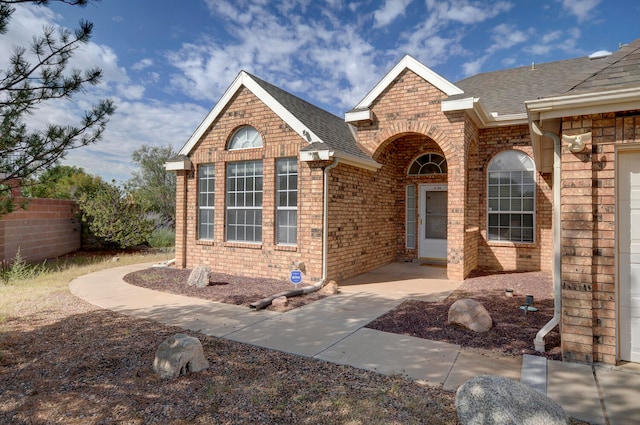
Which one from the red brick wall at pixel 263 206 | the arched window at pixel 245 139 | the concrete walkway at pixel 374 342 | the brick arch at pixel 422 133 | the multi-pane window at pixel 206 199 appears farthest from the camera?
the multi-pane window at pixel 206 199

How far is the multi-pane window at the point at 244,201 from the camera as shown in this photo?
9273 mm

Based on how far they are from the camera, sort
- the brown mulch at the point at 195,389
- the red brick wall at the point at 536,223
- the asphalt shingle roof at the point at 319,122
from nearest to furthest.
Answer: the brown mulch at the point at 195,389, the asphalt shingle roof at the point at 319,122, the red brick wall at the point at 536,223

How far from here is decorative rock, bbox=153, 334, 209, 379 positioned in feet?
12.1

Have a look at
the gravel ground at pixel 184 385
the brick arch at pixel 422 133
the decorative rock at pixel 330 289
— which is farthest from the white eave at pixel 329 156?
the gravel ground at pixel 184 385

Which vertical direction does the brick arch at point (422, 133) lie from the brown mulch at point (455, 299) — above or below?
above

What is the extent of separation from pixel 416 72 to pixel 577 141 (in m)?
6.20

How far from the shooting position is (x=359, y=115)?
9.93 meters

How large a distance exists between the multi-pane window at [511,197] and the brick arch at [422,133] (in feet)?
7.71

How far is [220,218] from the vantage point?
9.73 meters

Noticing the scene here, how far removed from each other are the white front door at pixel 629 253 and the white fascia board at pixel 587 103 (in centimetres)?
58

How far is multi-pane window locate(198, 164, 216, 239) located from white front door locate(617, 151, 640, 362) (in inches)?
348

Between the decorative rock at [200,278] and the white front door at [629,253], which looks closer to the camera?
the white front door at [629,253]

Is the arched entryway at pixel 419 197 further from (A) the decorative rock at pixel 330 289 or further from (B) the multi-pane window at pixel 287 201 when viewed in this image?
(A) the decorative rock at pixel 330 289

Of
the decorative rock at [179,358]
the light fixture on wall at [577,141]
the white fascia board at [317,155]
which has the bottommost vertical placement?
the decorative rock at [179,358]
